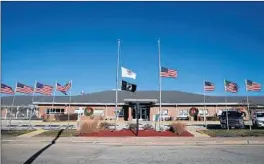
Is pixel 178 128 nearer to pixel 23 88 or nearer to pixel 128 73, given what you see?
pixel 128 73

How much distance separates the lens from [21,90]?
85.7 ft

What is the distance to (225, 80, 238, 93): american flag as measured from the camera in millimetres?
25094

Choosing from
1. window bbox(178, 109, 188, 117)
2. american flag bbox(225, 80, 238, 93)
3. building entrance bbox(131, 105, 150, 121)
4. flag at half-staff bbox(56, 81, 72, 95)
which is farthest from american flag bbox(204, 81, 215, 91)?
building entrance bbox(131, 105, 150, 121)

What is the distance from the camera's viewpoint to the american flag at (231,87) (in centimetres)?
2509

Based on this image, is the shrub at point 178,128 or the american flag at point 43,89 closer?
the shrub at point 178,128

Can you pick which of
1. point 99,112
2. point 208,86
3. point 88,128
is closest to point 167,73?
point 208,86

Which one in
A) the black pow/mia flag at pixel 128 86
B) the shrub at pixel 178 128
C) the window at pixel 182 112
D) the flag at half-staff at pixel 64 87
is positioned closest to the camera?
the shrub at pixel 178 128

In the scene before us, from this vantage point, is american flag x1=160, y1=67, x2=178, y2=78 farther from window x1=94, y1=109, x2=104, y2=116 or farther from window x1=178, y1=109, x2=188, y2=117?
window x1=94, y1=109, x2=104, y2=116

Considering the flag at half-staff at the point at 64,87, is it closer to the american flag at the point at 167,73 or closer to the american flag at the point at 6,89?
the american flag at the point at 6,89

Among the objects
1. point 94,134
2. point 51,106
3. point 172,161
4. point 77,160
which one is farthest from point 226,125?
point 51,106

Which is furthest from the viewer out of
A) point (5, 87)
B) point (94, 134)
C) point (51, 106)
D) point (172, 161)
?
point (51, 106)

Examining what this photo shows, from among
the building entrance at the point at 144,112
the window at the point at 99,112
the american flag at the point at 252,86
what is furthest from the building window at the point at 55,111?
the american flag at the point at 252,86

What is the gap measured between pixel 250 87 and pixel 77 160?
1984cm

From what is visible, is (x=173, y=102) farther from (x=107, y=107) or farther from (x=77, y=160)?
(x=77, y=160)
